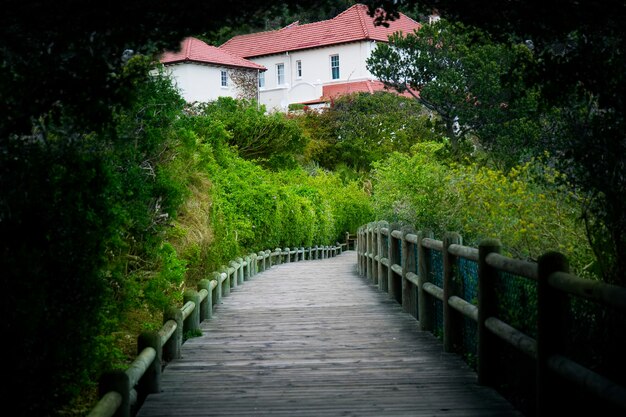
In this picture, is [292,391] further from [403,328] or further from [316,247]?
[316,247]

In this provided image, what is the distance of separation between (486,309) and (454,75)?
2467 centimetres

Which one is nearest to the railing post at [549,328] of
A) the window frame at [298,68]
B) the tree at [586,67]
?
the tree at [586,67]

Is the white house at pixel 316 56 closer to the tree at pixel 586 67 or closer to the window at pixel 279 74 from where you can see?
the window at pixel 279 74

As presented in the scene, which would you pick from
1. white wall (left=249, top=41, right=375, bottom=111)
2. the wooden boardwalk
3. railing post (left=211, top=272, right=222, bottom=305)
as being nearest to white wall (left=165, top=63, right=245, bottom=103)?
white wall (left=249, top=41, right=375, bottom=111)

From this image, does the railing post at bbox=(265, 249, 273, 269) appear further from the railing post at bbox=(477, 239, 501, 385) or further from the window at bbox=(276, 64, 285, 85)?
the window at bbox=(276, 64, 285, 85)

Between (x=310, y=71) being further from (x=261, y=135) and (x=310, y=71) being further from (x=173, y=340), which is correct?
(x=173, y=340)

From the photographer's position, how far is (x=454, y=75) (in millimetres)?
30203

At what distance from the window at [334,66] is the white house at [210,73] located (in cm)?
539

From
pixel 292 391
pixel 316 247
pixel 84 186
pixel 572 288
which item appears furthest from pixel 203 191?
pixel 316 247

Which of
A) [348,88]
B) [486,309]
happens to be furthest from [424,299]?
[348,88]

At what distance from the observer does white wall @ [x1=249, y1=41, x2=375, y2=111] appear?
201ft

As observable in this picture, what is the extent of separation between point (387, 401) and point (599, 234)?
2.03 m

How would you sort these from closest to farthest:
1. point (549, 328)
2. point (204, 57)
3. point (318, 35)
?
point (549, 328)
point (204, 57)
point (318, 35)

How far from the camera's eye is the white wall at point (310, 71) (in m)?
61.3
